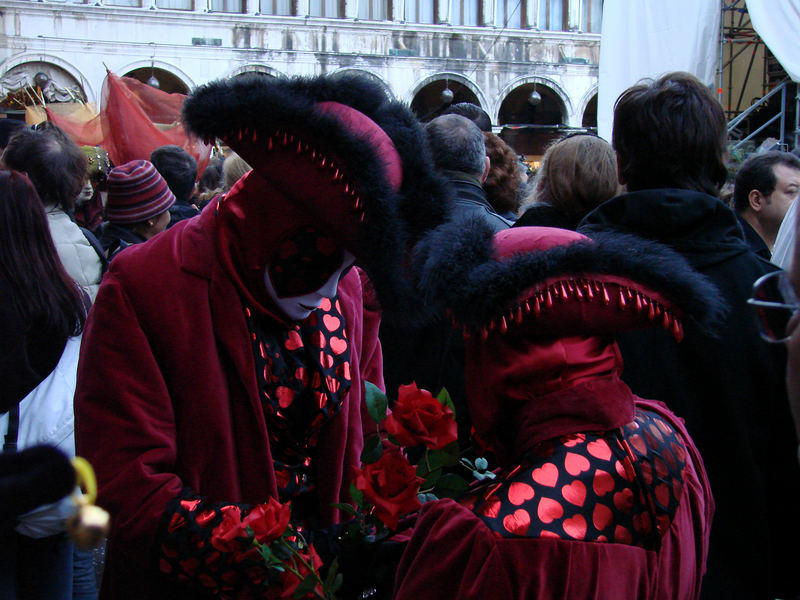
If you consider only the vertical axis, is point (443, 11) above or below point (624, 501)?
above

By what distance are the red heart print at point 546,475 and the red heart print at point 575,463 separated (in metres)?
0.02

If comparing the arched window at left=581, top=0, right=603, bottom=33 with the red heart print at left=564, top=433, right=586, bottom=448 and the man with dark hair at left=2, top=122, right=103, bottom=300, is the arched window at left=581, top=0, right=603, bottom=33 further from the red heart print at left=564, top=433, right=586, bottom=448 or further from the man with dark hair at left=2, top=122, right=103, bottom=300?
the red heart print at left=564, top=433, right=586, bottom=448

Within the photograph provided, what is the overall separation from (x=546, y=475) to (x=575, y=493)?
5cm

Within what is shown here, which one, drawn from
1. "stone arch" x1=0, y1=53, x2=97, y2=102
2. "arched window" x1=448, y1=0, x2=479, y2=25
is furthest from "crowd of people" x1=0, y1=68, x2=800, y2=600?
"arched window" x1=448, y1=0, x2=479, y2=25

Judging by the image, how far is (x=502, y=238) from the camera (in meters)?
1.40

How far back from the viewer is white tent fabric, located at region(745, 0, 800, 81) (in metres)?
7.90

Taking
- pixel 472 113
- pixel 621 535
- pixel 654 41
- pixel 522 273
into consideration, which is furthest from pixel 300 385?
pixel 654 41

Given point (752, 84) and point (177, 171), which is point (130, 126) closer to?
point (177, 171)

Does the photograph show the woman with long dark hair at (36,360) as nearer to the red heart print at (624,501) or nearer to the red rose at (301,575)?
the red rose at (301,575)

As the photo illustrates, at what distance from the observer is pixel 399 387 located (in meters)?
1.58

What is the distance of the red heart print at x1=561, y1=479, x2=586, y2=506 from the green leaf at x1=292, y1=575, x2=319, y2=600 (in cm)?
46

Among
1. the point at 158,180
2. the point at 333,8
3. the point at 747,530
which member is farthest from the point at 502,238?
the point at 333,8

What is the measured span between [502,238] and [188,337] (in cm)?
65

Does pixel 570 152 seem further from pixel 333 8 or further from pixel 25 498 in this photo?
pixel 333 8
